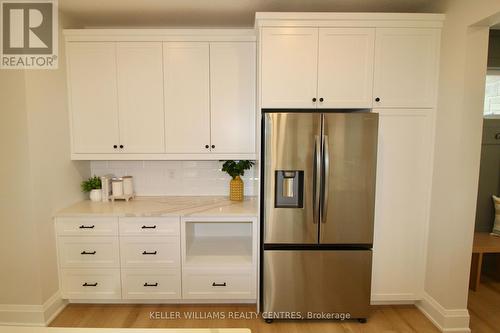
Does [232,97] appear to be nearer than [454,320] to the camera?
No

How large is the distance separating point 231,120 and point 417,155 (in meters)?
1.64

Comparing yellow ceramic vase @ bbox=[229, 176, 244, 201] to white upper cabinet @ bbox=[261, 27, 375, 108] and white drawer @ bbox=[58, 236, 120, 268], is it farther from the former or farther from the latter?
white drawer @ bbox=[58, 236, 120, 268]

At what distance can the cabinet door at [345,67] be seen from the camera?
2256 millimetres

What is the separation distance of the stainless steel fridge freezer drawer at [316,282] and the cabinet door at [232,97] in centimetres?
107

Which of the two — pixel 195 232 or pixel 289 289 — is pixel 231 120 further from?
pixel 289 289

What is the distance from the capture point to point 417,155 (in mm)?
2375

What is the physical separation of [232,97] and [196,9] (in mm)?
799

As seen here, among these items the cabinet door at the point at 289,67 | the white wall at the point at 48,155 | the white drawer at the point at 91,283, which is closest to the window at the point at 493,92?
the cabinet door at the point at 289,67

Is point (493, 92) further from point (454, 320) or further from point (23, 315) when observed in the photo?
point (23, 315)

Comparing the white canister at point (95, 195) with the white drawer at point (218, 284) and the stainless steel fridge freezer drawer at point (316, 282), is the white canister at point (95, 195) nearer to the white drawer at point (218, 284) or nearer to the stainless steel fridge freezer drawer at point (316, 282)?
the white drawer at point (218, 284)

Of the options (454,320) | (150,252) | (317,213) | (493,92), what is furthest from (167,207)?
(493,92)

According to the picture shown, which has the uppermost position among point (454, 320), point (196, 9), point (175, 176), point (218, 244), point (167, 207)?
point (196, 9)

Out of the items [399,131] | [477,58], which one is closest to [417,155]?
[399,131]

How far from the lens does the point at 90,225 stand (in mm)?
2436
